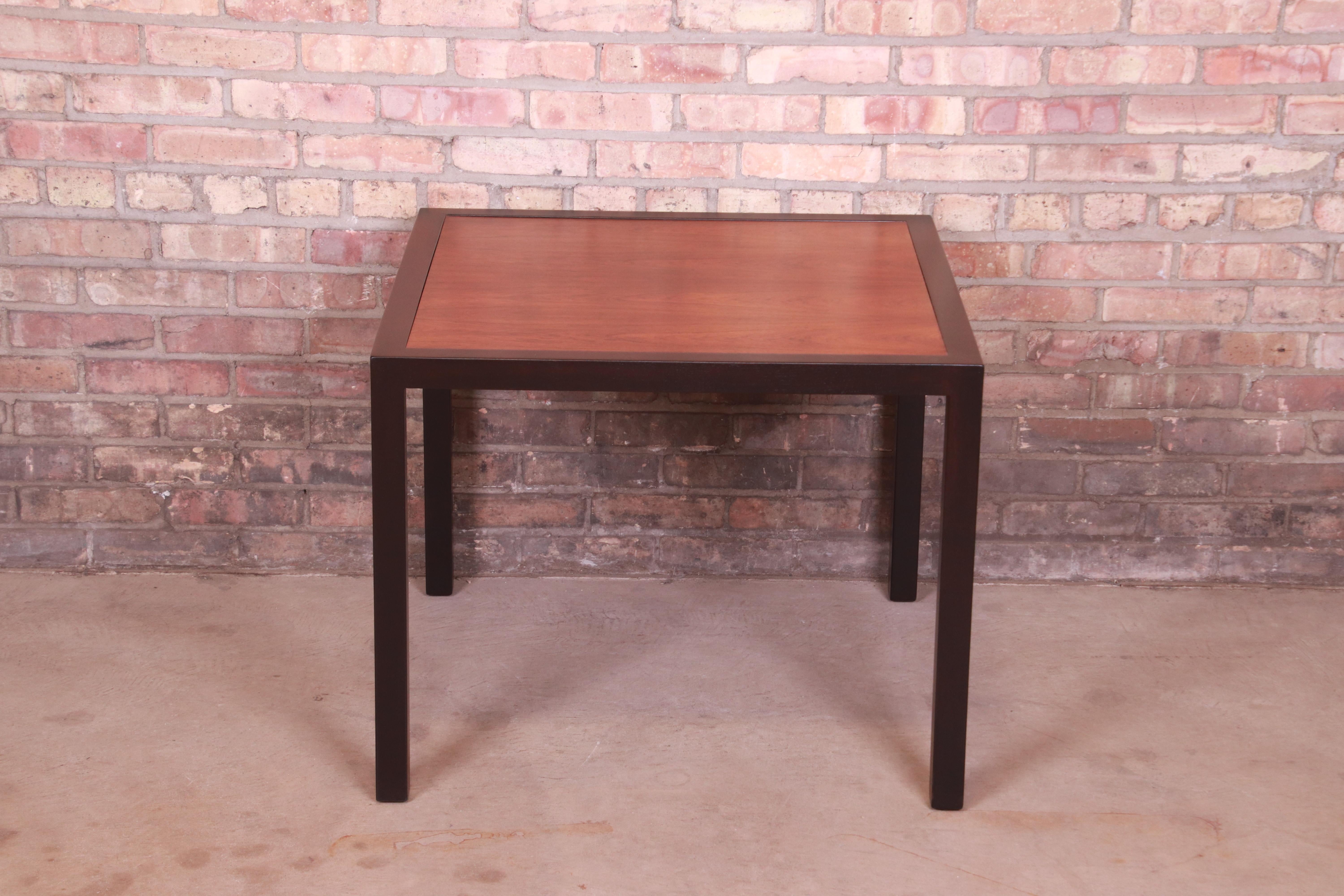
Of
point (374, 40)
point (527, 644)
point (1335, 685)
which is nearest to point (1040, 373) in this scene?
point (1335, 685)

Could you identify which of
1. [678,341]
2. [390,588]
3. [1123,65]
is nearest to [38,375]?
[390,588]

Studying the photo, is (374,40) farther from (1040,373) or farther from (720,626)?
(1040,373)

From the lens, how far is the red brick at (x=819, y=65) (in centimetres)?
269

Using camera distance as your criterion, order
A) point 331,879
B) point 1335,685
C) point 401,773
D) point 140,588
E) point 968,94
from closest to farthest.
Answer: point 331,879, point 401,773, point 1335,685, point 968,94, point 140,588

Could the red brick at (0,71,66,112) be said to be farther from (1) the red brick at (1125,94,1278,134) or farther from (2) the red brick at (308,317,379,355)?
(1) the red brick at (1125,94,1278,134)

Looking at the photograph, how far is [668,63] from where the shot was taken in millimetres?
2693

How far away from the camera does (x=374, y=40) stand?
8.78 ft

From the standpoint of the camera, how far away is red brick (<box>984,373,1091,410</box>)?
2.89m

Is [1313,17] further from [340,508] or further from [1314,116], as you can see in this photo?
[340,508]

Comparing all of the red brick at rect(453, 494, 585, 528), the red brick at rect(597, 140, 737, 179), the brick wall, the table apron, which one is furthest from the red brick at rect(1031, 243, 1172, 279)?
the red brick at rect(453, 494, 585, 528)

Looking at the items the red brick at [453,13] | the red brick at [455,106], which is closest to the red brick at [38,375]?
the red brick at [455,106]

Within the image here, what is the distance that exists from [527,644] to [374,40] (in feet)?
4.20

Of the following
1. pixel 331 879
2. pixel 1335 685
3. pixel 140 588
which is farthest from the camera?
pixel 140 588

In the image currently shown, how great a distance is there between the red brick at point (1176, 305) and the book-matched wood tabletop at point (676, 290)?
60cm
